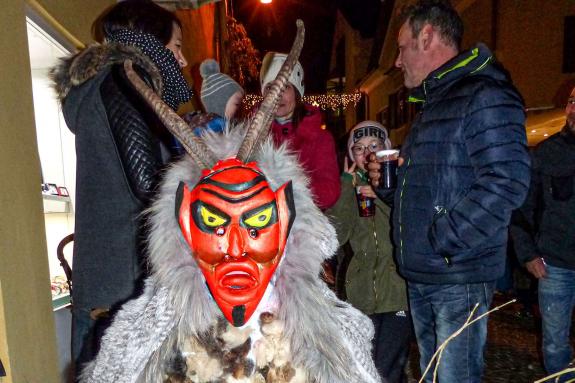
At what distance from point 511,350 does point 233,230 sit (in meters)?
4.08

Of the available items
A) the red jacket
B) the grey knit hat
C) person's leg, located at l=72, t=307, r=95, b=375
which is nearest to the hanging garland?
the grey knit hat

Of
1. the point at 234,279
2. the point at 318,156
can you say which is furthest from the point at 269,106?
the point at 318,156

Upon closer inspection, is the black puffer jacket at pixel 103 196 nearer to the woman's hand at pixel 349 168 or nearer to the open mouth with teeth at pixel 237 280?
the open mouth with teeth at pixel 237 280

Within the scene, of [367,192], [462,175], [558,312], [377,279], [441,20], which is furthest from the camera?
[558,312]

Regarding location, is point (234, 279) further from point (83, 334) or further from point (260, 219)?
point (83, 334)

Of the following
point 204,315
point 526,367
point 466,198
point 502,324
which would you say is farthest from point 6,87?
point 502,324

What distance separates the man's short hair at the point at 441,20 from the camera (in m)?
2.28

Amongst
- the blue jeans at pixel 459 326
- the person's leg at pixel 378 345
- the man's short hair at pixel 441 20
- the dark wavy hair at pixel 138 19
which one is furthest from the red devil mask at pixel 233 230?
the person's leg at pixel 378 345

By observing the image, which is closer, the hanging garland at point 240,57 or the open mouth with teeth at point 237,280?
the open mouth with teeth at point 237,280

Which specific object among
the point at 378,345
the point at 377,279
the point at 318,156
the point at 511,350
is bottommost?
the point at 511,350

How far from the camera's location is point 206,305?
126 centimetres

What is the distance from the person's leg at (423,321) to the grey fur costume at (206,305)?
106 centimetres

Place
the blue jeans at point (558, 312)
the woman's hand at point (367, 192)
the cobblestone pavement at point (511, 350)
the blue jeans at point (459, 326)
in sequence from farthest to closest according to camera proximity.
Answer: the cobblestone pavement at point (511, 350) → the blue jeans at point (558, 312) → the woman's hand at point (367, 192) → the blue jeans at point (459, 326)

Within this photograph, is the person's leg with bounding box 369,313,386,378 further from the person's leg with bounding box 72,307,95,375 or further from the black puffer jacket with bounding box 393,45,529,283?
the person's leg with bounding box 72,307,95,375
